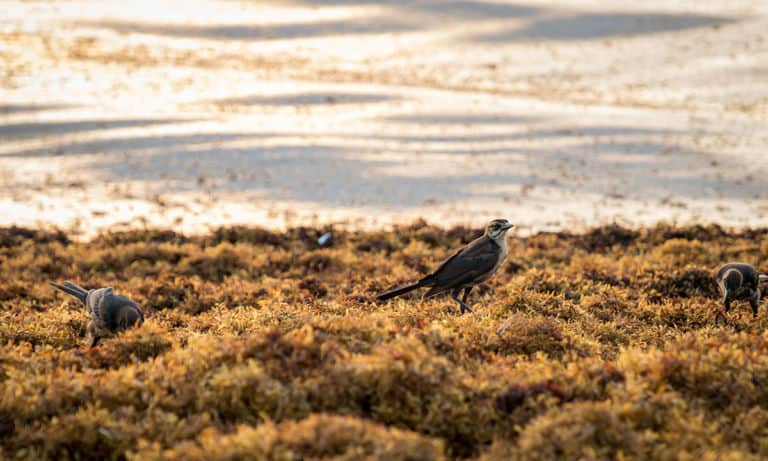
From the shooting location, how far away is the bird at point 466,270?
28.4ft

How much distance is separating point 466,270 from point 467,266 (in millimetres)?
51

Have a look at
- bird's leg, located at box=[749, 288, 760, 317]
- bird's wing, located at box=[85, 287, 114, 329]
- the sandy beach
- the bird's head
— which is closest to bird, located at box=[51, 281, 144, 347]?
bird's wing, located at box=[85, 287, 114, 329]

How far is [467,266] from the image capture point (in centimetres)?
868

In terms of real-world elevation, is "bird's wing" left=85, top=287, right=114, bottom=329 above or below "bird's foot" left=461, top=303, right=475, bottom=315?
above

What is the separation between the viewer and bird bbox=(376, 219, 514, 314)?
28.4 ft

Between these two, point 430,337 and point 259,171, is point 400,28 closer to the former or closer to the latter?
point 259,171

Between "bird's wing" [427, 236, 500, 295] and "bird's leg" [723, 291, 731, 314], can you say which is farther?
"bird's leg" [723, 291, 731, 314]

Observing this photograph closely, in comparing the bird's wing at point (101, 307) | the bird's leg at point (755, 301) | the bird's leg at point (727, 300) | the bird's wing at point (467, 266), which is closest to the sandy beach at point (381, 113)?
the bird's leg at point (727, 300)

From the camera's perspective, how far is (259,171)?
20.4 m

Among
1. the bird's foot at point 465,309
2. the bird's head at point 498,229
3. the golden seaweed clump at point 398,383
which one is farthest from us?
the bird's head at point 498,229

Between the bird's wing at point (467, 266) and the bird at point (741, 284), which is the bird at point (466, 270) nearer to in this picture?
the bird's wing at point (467, 266)

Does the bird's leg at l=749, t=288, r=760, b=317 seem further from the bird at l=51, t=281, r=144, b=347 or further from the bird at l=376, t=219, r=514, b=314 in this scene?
the bird at l=51, t=281, r=144, b=347

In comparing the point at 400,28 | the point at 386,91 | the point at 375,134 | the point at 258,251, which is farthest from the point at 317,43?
the point at 258,251

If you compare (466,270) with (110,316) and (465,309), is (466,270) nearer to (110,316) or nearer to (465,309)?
(465,309)
